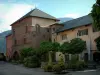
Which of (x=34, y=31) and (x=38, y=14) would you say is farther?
(x=38, y=14)

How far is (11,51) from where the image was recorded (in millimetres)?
69625

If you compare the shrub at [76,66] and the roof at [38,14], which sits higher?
the roof at [38,14]

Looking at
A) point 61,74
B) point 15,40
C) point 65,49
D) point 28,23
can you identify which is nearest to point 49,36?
point 28,23

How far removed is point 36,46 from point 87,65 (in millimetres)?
23375

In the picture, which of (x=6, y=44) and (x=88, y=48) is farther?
(x=6, y=44)

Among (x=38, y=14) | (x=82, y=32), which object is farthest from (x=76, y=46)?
(x=38, y=14)

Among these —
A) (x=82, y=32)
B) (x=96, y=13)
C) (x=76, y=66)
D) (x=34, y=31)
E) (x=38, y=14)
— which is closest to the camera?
(x=96, y=13)

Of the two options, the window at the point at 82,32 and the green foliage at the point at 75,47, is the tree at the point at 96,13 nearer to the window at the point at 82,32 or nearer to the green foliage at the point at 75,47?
the green foliage at the point at 75,47

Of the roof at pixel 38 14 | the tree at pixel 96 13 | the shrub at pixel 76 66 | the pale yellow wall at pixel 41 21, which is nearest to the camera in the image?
the tree at pixel 96 13

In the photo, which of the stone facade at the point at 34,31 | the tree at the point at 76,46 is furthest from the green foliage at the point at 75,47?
the stone facade at the point at 34,31

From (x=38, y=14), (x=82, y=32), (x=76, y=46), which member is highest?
(x=38, y=14)

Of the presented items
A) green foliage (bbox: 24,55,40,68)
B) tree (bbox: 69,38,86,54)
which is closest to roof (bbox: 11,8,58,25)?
green foliage (bbox: 24,55,40,68)

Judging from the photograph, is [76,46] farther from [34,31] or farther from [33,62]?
[34,31]

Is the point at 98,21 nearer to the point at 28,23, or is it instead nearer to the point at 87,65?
the point at 87,65
